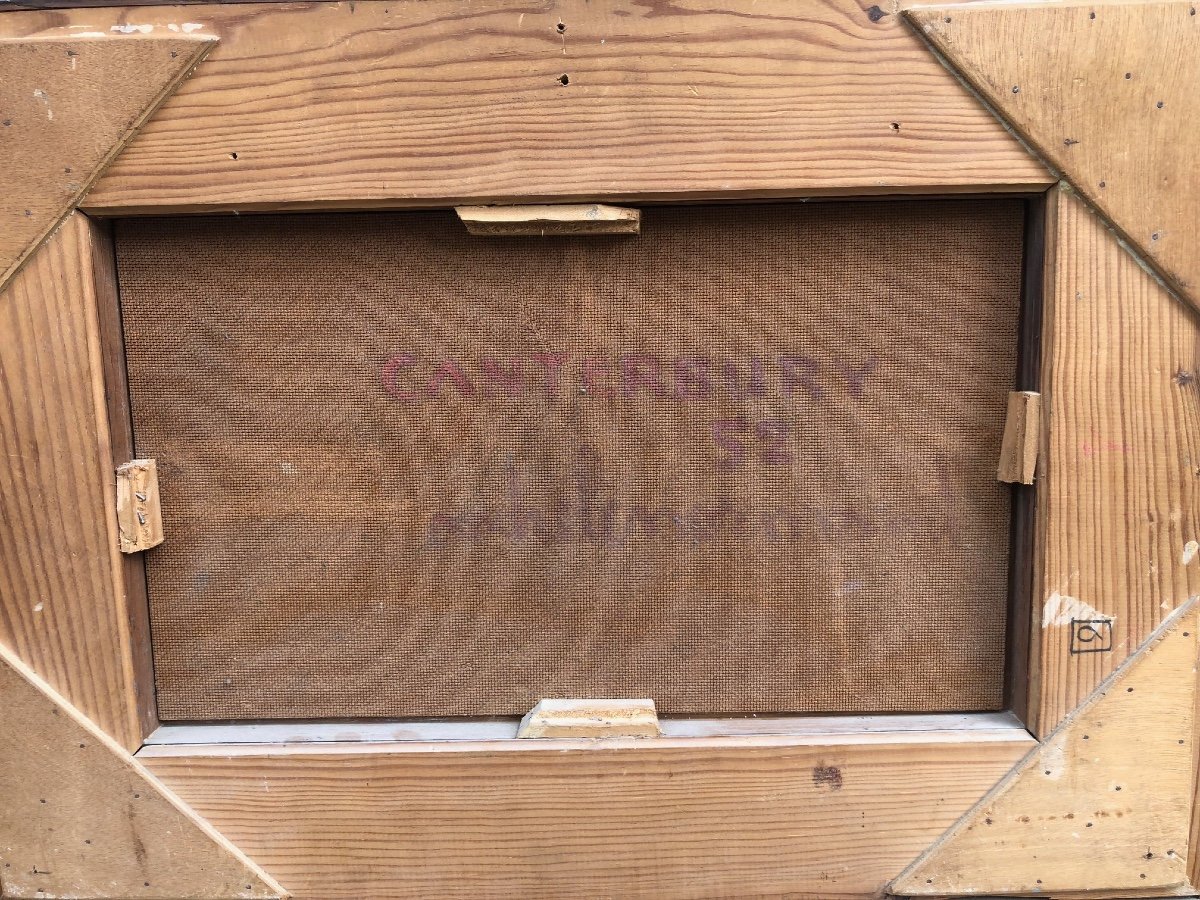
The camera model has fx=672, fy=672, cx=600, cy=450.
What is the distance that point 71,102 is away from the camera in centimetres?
86

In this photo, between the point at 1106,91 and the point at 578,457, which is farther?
the point at 578,457

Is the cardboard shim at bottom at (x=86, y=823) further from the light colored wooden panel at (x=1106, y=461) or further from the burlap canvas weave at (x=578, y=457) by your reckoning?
the light colored wooden panel at (x=1106, y=461)

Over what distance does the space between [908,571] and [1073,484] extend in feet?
0.80

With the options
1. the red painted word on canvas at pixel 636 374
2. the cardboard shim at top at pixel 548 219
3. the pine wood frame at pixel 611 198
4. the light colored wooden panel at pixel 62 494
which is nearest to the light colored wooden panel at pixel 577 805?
the pine wood frame at pixel 611 198

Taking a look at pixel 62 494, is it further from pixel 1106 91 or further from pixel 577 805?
pixel 1106 91

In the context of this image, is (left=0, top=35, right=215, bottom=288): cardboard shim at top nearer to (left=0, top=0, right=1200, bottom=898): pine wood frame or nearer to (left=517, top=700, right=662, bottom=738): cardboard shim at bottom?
(left=0, top=0, right=1200, bottom=898): pine wood frame

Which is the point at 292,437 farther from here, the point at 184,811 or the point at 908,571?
the point at 908,571

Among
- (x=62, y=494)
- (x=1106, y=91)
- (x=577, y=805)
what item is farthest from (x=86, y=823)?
(x=1106, y=91)

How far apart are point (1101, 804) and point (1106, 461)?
19.3 inches

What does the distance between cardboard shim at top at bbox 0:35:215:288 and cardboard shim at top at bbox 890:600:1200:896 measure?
1.48 m

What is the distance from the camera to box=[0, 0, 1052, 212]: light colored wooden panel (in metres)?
0.86

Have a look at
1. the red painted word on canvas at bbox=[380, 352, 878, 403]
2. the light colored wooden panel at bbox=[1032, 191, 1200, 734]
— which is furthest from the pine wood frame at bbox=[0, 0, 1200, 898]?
the red painted word on canvas at bbox=[380, 352, 878, 403]

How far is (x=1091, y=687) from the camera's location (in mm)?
951

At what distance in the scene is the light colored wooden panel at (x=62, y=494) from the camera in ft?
2.95
